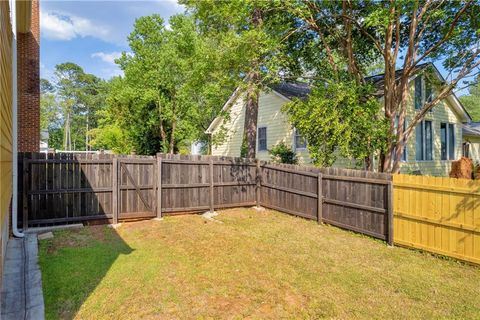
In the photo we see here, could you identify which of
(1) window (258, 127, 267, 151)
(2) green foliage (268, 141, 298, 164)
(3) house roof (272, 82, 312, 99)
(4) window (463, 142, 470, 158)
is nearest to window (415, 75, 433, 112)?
(3) house roof (272, 82, 312, 99)

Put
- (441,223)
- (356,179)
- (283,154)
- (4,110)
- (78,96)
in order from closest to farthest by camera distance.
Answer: (4,110) → (441,223) → (356,179) → (283,154) → (78,96)

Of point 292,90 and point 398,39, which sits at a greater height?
point 292,90

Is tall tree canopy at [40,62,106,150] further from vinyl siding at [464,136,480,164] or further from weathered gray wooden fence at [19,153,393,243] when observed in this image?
vinyl siding at [464,136,480,164]

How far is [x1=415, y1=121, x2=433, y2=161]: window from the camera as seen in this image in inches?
564

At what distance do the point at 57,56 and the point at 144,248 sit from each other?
69.1 m

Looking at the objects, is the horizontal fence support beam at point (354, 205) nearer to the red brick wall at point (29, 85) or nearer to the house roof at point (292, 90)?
the house roof at point (292, 90)

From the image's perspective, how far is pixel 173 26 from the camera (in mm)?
18188

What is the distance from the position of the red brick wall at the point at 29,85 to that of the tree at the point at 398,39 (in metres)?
7.84

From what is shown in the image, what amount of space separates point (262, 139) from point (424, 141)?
7710mm

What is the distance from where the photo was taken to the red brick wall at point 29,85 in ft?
29.3

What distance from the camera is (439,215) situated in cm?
600

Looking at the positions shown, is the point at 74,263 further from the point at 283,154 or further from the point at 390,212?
the point at 283,154

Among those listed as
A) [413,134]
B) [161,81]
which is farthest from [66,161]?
[413,134]

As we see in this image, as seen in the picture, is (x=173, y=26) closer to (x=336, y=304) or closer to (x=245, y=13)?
(x=245, y=13)
